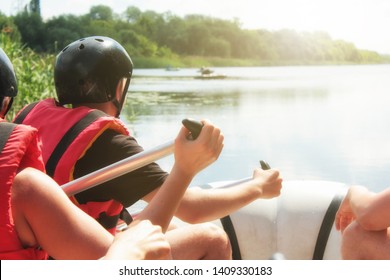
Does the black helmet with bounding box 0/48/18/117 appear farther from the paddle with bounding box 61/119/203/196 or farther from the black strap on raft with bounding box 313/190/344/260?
the black strap on raft with bounding box 313/190/344/260

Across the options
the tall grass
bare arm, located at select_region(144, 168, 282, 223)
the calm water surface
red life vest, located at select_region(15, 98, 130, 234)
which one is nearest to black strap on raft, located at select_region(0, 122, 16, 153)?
red life vest, located at select_region(15, 98, 130, 234)

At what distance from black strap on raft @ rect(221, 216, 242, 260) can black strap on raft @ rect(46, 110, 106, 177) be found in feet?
3.51

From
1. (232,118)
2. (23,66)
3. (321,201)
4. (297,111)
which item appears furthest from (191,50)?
(321,201)

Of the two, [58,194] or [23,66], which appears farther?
[23,66]

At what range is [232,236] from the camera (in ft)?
8.42

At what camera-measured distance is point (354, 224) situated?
1.74m

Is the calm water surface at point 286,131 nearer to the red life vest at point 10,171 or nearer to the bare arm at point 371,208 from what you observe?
the bare arm at point 371,208

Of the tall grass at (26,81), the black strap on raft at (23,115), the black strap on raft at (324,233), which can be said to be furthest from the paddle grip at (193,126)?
the tall grass at (26,81)

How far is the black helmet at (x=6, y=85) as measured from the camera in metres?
1.34

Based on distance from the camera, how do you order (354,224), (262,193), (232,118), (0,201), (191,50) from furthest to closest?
(191,50) → (232,118) → (262,193) → (354,224) → (0,201)

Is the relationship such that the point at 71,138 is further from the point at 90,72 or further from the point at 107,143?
the point at 90,72

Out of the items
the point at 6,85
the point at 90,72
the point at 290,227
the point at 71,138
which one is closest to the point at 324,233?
the point at 290,227

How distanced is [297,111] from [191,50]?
19347mm
